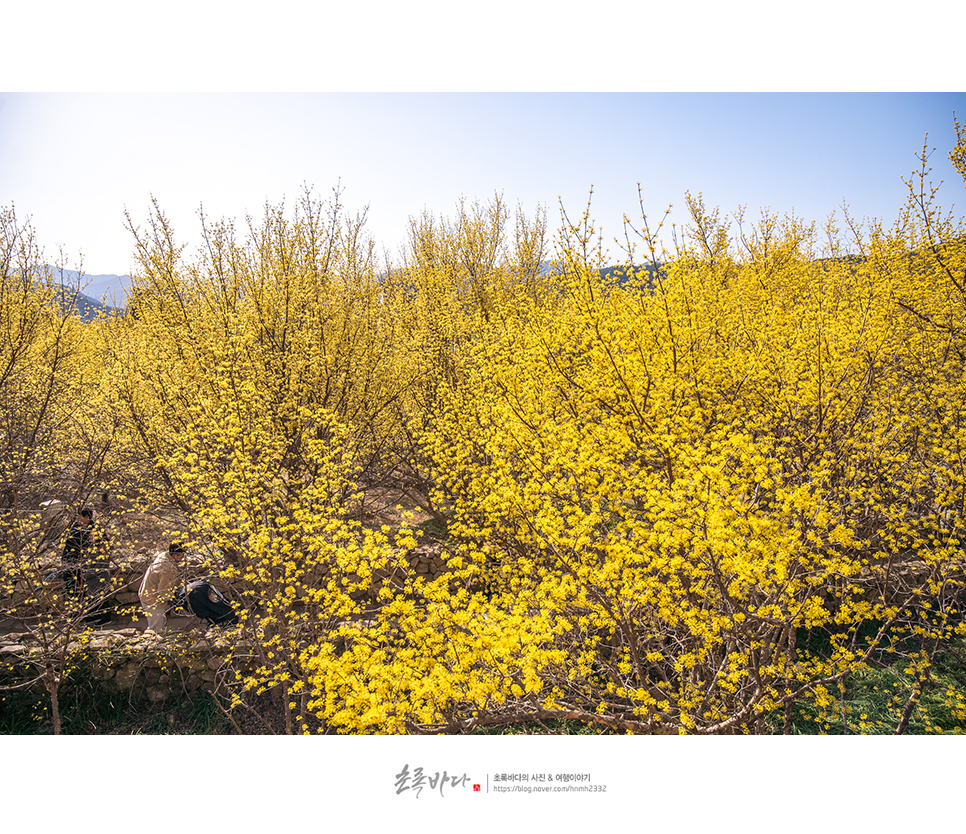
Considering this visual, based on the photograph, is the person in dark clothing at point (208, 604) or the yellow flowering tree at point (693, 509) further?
the person in dark clothing at point (208, 604)

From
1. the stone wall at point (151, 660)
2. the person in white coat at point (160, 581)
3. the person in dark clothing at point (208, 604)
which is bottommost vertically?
the stone wall at point (151, 660)

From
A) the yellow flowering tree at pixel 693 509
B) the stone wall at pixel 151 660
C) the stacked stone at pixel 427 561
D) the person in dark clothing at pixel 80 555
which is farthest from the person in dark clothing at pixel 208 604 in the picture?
the stacked stone at pixel 427 561

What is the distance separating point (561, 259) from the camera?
4043 mm

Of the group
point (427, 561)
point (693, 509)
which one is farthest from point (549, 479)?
point (427, 561)

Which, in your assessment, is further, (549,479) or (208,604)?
(208,604)

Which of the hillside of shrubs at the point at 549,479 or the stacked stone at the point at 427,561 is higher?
the hillside of shrubs at the point at 549,479

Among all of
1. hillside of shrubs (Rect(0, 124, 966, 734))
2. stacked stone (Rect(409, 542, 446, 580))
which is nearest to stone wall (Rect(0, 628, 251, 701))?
hillside of shrubs (Rect(0, 124, 966, 734))

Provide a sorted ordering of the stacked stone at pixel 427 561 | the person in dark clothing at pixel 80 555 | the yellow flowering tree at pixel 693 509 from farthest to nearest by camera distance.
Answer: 1. the stacked stone at pixel 427 561
2. the person in dark clothing at pixel 80 555
3. the yellow flowering tree at pixel 693 509

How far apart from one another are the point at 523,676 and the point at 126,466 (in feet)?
20.7

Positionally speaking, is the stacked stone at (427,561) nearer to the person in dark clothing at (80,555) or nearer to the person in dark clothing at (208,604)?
the person in dark clothing at (208,604)

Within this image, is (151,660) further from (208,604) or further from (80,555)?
(80,555)

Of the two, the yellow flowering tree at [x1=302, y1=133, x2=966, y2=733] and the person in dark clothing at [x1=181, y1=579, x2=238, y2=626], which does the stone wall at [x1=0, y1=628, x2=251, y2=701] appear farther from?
the yellow flowering tree at [x1=302, y1=133, x2=966, y2=733]
